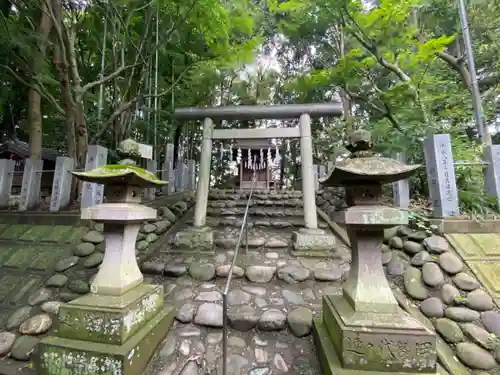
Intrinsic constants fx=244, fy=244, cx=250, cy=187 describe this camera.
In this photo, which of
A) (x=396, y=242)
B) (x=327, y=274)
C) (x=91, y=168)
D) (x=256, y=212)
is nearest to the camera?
(x=327, y=274)

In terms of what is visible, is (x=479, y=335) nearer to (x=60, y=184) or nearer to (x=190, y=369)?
(x=190, y=369)

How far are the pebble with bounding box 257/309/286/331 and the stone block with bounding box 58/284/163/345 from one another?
3.69ft

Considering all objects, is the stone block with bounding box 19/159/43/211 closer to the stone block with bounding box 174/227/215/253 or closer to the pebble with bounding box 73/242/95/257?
the pebble with bounding box 73/242/95/257

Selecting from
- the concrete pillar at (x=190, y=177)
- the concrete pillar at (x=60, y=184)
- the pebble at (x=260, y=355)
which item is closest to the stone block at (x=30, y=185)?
the concrete pillar at (x=60, y=184)

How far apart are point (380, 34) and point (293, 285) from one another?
501 centimetres

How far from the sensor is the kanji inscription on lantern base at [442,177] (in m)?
3.37

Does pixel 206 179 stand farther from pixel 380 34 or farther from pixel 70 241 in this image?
pixel 380 34

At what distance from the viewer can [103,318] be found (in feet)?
6.37

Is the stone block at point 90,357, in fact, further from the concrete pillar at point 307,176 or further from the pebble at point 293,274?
the concrete pillar at point 307,176

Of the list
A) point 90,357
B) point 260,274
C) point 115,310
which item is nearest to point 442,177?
point 260,274

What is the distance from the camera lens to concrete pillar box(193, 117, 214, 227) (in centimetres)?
424

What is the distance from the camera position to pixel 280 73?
1424 cm

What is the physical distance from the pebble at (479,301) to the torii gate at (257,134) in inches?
74.6

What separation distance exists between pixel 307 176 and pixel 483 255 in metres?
2.44
